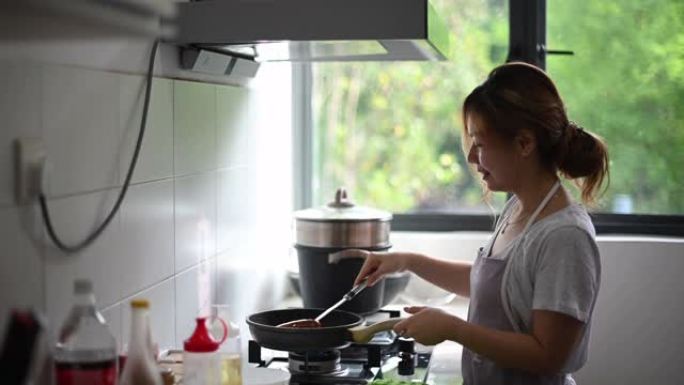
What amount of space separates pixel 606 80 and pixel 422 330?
1.58 meters

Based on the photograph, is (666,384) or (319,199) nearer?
(666,384)

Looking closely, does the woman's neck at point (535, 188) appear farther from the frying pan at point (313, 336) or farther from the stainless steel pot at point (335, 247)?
the stainless steel pot at point (335, 247)

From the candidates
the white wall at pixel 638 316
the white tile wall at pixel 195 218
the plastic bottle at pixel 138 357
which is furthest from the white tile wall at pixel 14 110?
the white wall at pixel 638 316

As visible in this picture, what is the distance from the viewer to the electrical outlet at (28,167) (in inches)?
51.8

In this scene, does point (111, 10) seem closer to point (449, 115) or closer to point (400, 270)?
point (400, 270)

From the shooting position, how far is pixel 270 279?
2.77 m

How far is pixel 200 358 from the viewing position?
1541 millimetres

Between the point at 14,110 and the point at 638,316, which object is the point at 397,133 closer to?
the point at 638,316

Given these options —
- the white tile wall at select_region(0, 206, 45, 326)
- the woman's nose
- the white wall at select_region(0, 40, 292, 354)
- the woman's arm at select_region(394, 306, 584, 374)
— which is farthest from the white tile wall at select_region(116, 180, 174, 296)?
the woman's nose

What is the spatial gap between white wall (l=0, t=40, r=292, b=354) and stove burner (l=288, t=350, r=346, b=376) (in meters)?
0.23

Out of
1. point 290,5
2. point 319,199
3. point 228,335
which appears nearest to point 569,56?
point 319,199

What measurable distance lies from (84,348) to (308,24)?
73 centimetres

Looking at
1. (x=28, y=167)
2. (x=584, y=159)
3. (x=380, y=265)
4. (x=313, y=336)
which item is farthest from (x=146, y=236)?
(x=584, y=159)

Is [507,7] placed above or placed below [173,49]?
above
